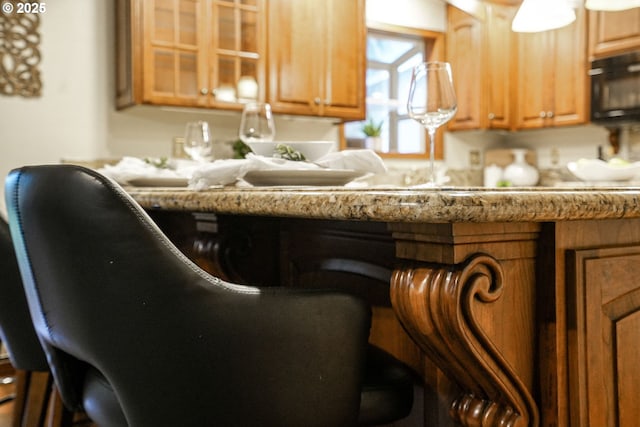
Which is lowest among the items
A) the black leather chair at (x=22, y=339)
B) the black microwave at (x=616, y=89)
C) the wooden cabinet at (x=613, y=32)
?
the black leather chair at (x=22, y=339)

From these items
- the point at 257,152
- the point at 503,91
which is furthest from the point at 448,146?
the point at 257,152

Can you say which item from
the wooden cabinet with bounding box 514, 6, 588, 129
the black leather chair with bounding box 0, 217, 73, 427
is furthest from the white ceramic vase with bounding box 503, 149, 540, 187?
the black leather chair with bounding box 0, 217, 73, 427

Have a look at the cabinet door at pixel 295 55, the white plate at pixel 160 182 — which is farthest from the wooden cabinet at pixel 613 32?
the white plate at pixel 160 182

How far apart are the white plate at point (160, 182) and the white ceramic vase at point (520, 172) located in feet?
11.5

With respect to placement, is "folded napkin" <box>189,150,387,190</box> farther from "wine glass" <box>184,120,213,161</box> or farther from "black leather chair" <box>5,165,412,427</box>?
"wine glass" <box>184,120,213,161</box>

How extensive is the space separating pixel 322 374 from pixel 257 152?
0.67 metres

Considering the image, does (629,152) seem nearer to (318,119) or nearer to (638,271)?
(318,119)

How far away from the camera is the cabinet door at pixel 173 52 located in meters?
3.20

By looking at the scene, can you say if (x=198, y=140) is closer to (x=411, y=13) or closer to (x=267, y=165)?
(x=267, y=165)

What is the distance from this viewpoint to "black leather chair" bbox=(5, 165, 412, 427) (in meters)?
0.74

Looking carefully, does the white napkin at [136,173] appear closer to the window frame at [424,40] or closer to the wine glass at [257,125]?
the wine glass at [257,125]

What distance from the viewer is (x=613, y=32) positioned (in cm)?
410

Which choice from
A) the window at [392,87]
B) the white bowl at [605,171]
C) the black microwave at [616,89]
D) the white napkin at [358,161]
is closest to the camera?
the white napkin at [358,161]

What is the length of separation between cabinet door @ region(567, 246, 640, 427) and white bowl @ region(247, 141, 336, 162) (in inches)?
27.2
